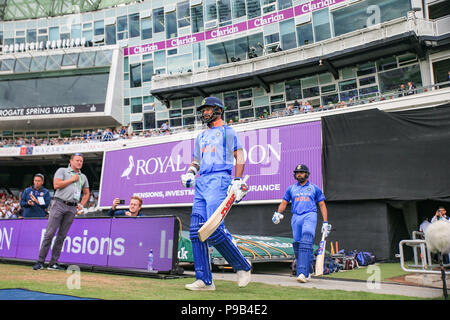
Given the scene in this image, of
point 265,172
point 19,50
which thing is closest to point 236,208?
point 265,172

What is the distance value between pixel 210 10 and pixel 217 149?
2747 cm

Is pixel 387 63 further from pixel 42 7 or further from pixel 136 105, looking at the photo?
pixel 42 7

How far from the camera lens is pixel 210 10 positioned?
29.8 metres

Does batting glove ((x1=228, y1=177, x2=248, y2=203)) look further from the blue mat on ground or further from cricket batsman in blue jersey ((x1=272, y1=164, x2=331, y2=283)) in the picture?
cricket batsman in blue jersey ((x1=272, y1=164, x2=331, y2=283))

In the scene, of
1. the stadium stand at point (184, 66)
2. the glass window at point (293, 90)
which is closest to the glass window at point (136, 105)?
the stadium stand at point (184, 66)

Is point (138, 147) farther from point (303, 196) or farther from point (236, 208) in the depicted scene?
point (303, 196)

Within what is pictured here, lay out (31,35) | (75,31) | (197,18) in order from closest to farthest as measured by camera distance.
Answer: (197,18) < (75,31) < (31,35)

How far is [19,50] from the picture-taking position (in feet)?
116

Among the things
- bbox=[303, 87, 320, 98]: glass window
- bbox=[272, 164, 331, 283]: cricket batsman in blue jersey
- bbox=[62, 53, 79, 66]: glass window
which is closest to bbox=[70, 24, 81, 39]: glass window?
bbox=[62, 53, 79, 66]: glass window

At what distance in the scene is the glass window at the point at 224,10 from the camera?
28.9 m

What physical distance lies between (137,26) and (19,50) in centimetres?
1180

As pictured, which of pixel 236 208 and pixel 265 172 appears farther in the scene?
pixel 236 208

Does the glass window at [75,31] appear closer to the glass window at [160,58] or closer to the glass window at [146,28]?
the glass window at [146,28]

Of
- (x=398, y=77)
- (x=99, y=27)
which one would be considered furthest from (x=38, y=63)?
(x=398, y=77)
